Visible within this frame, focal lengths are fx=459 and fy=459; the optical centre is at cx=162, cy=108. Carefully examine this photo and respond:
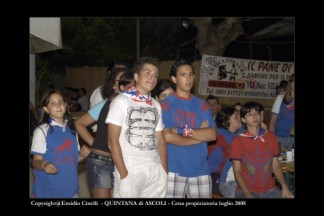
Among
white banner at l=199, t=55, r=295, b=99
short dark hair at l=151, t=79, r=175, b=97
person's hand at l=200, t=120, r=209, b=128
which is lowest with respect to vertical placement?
person's hand at l=200, t=120, r=209, b=128

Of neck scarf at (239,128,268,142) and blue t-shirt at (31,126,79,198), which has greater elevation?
neck scarf at (239,128,268,142)

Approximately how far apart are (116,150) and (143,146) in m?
0.28

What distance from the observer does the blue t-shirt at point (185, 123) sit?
4.60 metres

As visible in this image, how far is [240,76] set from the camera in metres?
11.9

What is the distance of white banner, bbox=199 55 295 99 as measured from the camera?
450 inches

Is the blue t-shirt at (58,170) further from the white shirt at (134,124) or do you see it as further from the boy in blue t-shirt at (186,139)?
the boy in blue t-shirt at (186,139)

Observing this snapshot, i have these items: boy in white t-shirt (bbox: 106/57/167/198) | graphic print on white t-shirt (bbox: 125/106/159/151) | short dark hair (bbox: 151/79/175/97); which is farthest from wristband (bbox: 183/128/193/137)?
short dark hair (bbox: 151/79/175/97)

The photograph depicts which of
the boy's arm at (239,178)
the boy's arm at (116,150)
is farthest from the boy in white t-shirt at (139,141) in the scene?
the boy's arm at (239,178)

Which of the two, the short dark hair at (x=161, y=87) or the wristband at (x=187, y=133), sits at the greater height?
the short dark hair at (x=161, y=87)

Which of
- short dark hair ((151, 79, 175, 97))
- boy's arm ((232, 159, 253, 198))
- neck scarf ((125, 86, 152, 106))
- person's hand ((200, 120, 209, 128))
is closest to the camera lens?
neck scarf ((125, 86, 152, 106))

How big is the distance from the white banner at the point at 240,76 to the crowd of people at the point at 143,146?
6209 mm

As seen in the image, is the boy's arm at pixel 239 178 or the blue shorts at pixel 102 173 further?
the boy's arm at pixel 239 178

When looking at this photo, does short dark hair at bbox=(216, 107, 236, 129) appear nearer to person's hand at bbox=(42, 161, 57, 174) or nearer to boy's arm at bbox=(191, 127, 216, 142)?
boy's arm at bbox=(191, 127, 216, 142)

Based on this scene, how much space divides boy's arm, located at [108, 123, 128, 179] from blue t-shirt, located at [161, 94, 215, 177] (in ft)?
2.16
